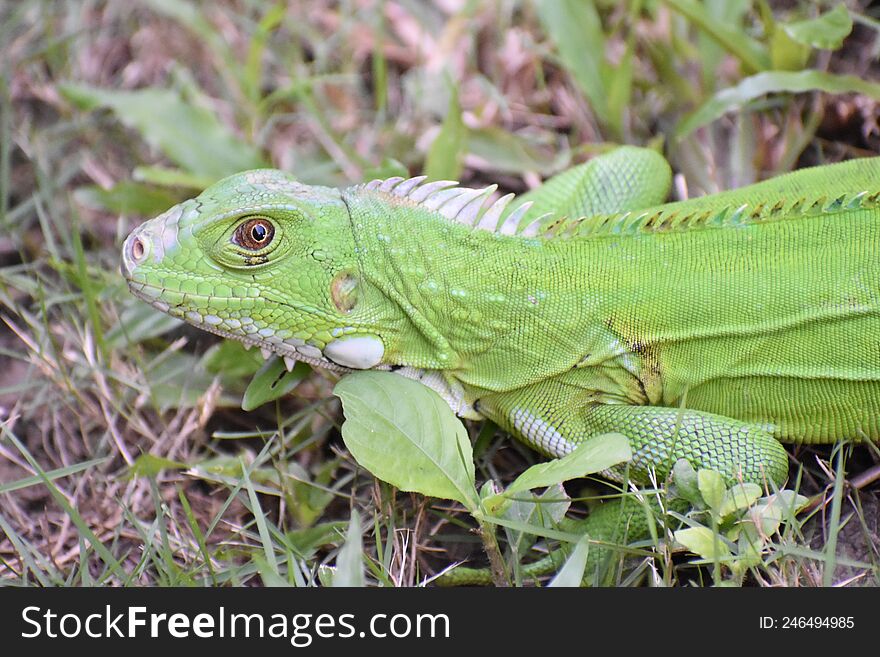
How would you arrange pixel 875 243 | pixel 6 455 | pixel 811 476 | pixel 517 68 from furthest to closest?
pixel 517 68
pixel 6 455
pixel 811 476
pixel 875 243

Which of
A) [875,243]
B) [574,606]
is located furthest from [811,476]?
[574,606]

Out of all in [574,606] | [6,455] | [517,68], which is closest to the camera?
[574,606]

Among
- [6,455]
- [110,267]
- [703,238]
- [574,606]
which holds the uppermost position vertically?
[110,267]

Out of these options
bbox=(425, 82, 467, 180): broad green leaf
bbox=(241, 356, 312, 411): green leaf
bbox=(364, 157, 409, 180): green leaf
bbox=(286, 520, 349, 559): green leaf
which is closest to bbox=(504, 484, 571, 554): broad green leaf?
bbox=(286, 520, 349, 559): green leaf

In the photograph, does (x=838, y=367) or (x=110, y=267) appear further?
(x=110, y=267)

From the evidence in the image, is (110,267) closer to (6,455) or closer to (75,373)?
(75,373)

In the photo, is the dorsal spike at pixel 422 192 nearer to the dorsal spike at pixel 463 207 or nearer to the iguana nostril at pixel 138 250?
the dorsal spike at pixel 463 207

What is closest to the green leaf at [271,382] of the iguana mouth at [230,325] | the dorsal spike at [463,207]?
the iguana mouth at [230,325]
